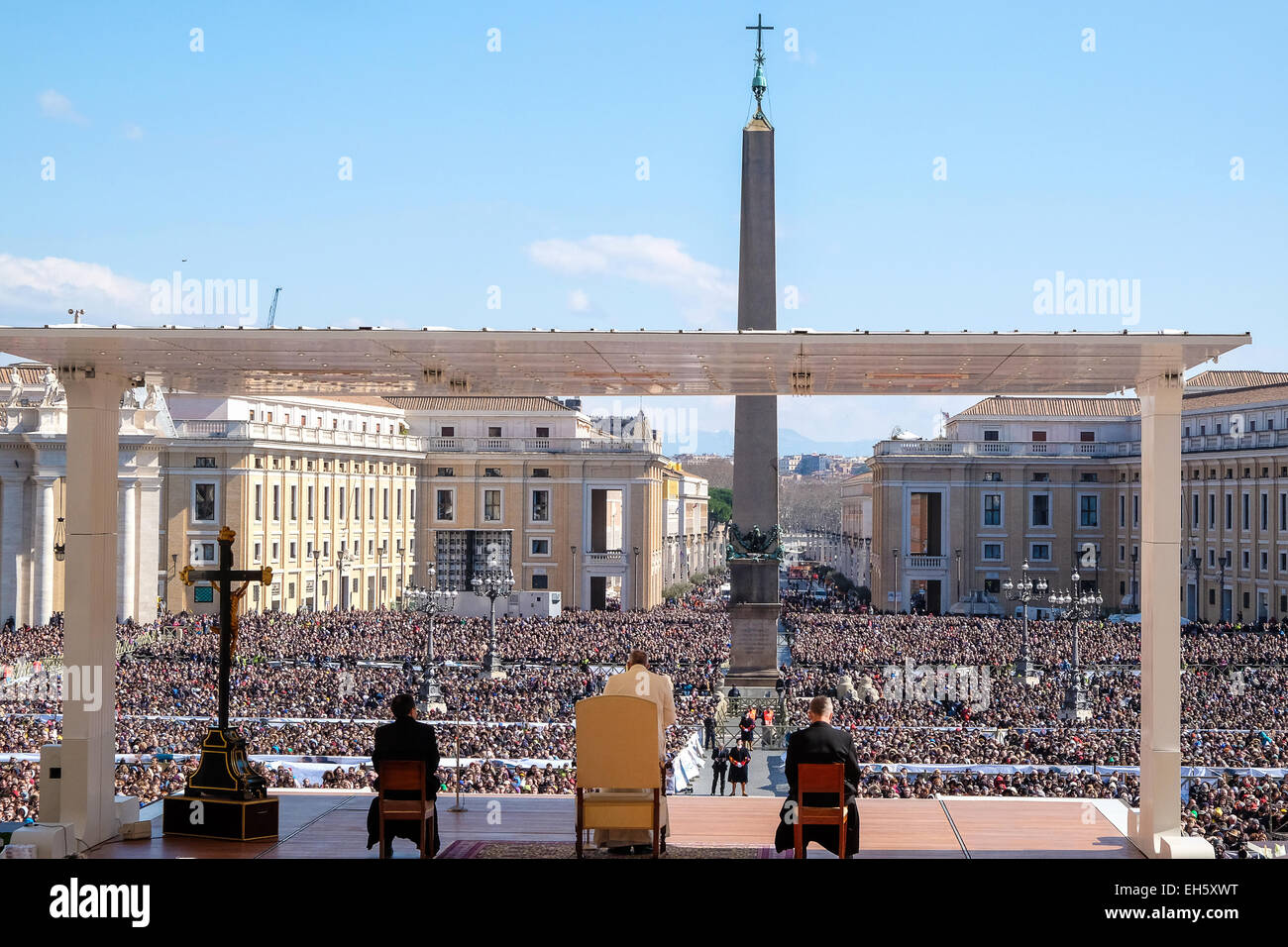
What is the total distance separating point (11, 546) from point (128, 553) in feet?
11.9

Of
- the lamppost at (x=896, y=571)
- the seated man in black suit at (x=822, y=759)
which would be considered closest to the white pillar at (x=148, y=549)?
the lamppost at (x=896, y=571)

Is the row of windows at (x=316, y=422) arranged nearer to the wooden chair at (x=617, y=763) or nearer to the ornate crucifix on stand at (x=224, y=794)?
the ornate crucifix on stand at (x=224, y=794)

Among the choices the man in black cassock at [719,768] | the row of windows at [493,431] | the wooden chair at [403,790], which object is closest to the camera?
the wooden chair at [403,790]

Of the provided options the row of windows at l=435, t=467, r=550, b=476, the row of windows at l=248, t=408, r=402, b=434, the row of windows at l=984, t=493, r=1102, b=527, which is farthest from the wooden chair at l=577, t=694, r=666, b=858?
the row of windows at l=984, t=493, r=1102, b=527

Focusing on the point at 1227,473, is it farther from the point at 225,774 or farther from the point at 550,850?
the point at 225,774

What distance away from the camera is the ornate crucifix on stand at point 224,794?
8570 millimetres

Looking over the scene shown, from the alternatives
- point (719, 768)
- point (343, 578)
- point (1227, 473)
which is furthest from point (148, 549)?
point (1227, 473)

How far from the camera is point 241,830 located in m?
8.52

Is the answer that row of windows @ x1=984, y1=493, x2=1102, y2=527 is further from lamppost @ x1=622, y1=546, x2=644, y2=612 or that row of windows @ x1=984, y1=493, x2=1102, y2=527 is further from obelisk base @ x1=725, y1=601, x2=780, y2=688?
obelisk base @ x1=725, y1=601, x2=780, y2=688

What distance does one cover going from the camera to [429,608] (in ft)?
104

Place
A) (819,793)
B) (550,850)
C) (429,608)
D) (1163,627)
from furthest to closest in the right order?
1. (429,608)
2. (1163,627)
3. (550,850)
4. (819,793)

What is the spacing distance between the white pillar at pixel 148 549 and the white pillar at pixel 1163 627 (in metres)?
37.5
